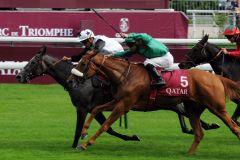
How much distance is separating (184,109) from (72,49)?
745cm

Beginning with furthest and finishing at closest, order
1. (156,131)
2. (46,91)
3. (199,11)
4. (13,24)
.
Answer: (199,11) → (13,24) → (46,91) → (156,131)

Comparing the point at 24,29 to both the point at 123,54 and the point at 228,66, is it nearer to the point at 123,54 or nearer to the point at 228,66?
the point at 228,66

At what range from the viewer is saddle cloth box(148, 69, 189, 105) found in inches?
489

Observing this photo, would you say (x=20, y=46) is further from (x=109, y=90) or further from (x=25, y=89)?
(x=109, y=90)

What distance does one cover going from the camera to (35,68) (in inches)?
529

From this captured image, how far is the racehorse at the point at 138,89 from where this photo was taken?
1232 cm

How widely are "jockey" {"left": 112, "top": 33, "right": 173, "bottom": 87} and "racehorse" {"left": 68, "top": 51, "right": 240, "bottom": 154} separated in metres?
0.15

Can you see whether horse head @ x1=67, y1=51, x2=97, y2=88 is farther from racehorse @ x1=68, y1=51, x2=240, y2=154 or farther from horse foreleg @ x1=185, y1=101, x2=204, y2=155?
horse foreleg @ x1=185, y1=101, x2=204, y2=155

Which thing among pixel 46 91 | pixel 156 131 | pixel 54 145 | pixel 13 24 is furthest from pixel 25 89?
pixel 54 145

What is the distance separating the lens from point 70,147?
13.0m

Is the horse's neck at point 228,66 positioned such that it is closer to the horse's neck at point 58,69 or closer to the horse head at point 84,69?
the horse's neck at point 58,69

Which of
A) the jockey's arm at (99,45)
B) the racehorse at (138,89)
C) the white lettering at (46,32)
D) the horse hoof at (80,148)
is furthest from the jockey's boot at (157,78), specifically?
the white lettering at (46,32)

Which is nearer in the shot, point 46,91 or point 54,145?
point 54,145

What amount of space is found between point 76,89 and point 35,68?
2.67 ft
